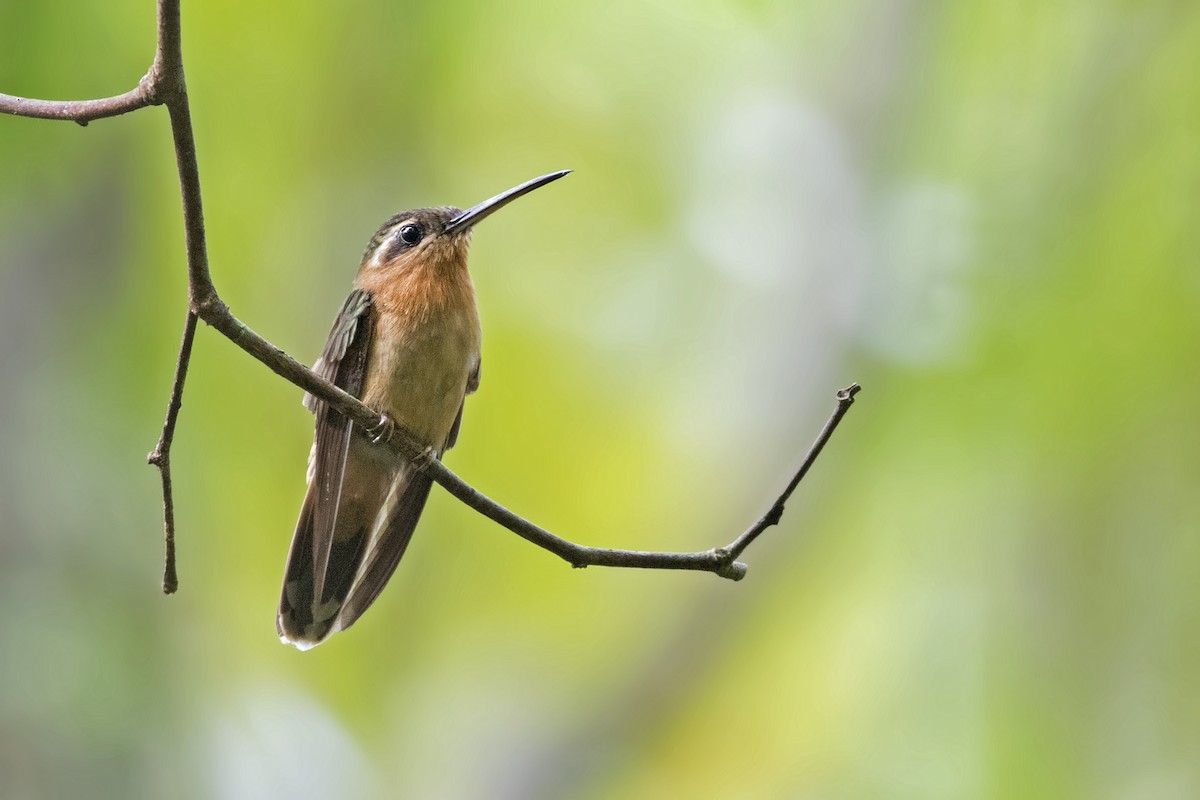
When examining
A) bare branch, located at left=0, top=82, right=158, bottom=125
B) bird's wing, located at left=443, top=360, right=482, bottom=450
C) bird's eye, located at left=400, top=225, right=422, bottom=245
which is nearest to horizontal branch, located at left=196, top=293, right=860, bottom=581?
bare branch, located at left=0, top=82, right=158, bottom=125

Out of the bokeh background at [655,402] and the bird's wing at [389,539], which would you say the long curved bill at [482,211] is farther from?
the bokeh background at [655,402]

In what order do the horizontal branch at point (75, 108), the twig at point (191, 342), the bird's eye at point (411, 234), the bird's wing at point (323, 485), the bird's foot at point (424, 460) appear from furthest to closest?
the bird's eye at point (411, 234) < the bird's wing at point (323, 485) < the bird's foot at point (424, 460) < the horizontal branch at point (75, 108) < the twig at point (191, 342)

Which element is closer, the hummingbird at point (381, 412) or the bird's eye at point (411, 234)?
the hummingbird at point (381, 412)

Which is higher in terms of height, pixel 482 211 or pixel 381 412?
pixel 482 211

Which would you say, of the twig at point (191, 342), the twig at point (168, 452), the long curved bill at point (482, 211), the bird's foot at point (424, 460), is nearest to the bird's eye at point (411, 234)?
the long curved bill at point (482, 211)

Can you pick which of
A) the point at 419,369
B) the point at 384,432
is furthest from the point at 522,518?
the point at 419,369

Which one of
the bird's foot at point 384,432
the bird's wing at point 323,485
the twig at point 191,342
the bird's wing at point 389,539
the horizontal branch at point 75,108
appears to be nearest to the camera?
the twig at point 191,342

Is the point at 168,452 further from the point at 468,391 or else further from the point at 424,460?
the point at 468,391
